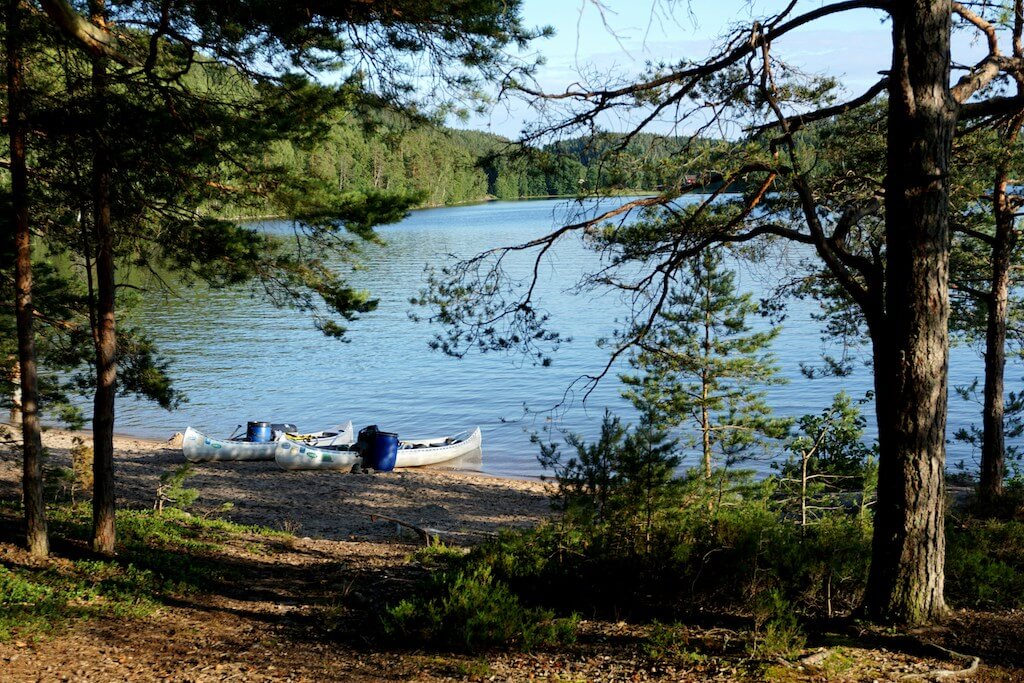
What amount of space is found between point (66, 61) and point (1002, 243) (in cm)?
995

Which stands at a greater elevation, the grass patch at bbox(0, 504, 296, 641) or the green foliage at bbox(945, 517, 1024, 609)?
the green foliage at bbox(945, 517, 1024, 609)

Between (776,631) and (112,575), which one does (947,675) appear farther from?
(112,575)

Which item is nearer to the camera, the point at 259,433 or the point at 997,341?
the point at 997,341

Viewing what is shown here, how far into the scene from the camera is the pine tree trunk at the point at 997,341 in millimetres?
9664

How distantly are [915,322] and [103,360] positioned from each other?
6768 mm

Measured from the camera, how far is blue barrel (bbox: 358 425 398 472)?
19.5 metres

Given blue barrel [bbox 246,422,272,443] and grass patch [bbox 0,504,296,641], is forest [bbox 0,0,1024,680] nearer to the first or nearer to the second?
grass patch [bbox 0,504,296,641]

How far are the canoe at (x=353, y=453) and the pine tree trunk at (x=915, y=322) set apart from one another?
52.2ft

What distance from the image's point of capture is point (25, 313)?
7.15 metres

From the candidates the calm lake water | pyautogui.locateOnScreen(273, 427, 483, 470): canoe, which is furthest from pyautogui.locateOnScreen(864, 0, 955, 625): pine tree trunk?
pyautogui.locateOnScreen(273, 427, 483, 470): canoe

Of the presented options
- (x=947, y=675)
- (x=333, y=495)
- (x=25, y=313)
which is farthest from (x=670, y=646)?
(x=333, y=495)

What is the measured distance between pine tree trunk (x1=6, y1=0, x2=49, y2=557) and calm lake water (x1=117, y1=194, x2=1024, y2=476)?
34.8ft

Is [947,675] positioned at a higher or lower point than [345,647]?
higher

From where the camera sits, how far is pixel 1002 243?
9.68 meters
